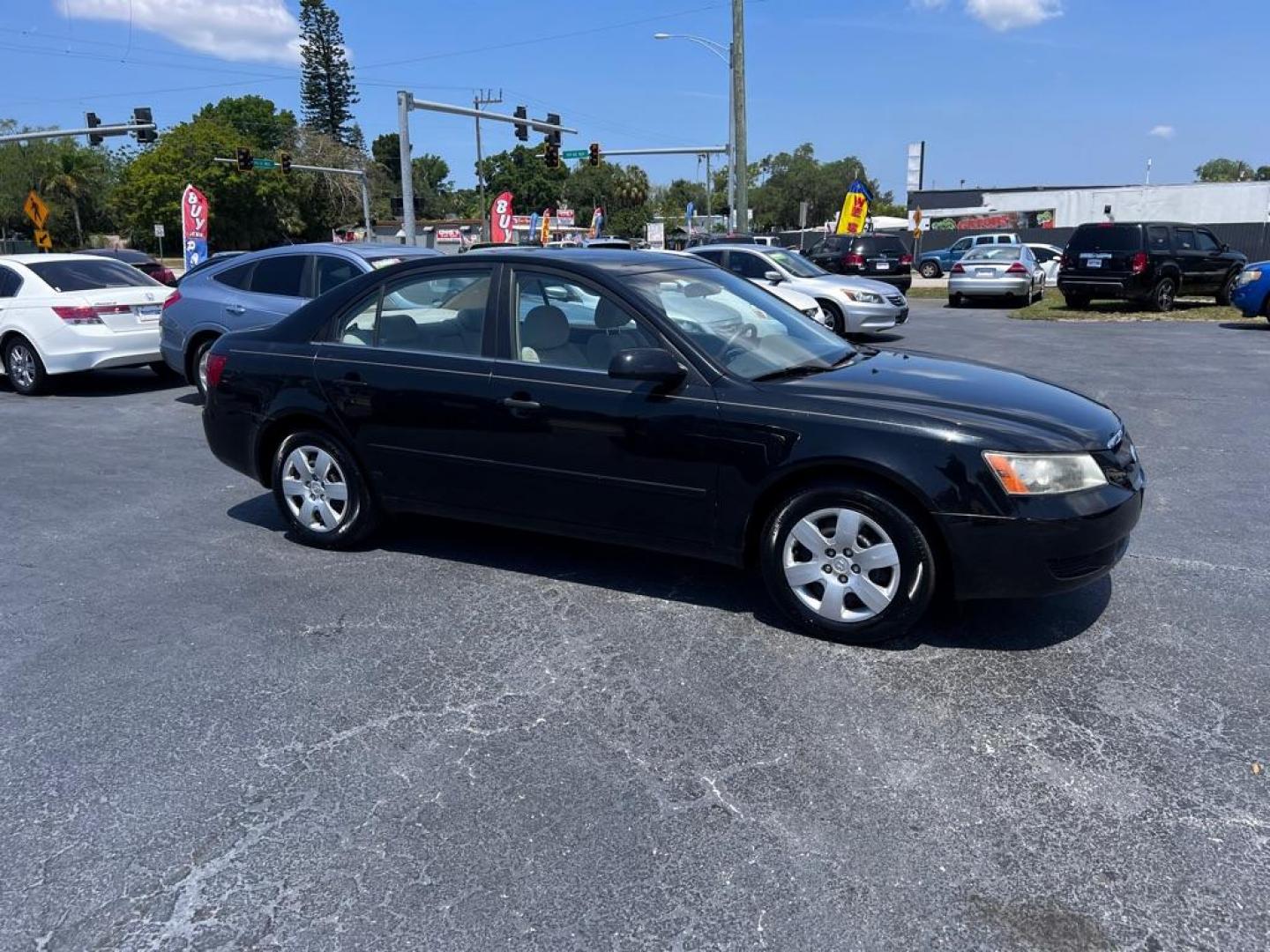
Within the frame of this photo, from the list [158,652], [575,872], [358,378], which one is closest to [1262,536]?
[575,872]

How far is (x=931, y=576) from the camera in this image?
397 centimetres

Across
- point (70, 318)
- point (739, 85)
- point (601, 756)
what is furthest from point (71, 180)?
point (601, 756)

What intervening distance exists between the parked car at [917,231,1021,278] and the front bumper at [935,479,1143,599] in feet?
105

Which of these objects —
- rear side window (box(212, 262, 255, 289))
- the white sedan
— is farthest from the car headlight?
the white sedan

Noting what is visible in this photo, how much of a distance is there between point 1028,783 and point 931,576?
3.29 feet

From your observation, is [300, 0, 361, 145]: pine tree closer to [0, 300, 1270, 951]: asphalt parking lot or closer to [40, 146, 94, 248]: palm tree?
[40, 146, 94, 248]: palm tree

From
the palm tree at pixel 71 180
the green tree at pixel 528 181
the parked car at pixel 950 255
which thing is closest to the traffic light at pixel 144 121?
the parked car at pixel 950 255

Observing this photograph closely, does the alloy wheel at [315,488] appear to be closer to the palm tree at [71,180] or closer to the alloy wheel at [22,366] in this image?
the alloy wheel at [22,366]

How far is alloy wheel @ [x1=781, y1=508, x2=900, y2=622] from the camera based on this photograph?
4.03m

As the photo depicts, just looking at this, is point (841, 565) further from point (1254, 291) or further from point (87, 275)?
point (1254, 291)

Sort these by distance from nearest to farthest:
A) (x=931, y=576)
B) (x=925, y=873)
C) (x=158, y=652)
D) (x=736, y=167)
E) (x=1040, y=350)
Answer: (x=925, y=873), (x=931, y=576), (x=158, y=652), (x=1040, y=350), (x=736, y=167)

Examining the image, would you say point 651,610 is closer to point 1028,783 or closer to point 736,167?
point 1028,783

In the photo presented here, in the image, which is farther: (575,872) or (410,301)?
(410,301)

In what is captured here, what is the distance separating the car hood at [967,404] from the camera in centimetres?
394
